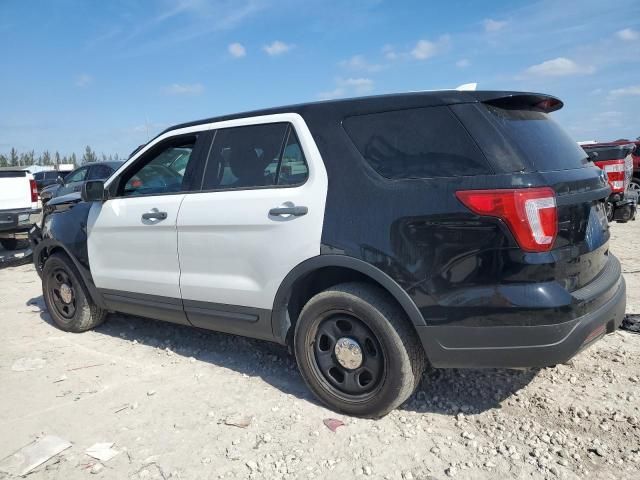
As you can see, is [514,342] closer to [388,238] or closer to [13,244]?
[388,238]

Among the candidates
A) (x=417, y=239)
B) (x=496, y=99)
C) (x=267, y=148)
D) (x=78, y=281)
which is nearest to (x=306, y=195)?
(x=267, y=148)

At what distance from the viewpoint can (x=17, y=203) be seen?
8539mm

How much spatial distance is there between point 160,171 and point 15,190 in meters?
6.02

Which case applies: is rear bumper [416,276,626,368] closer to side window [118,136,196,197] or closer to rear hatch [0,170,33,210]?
side window [118,136,196,197]

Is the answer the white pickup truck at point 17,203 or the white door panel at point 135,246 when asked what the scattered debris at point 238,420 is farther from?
the white pickup truck at point 17,203

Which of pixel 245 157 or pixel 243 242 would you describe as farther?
pixel 245 157

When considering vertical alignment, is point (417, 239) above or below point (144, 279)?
above

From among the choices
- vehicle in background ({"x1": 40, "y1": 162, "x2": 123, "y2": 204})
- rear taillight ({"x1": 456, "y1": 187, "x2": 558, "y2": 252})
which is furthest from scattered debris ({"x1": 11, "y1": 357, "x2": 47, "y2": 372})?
vehicle in background ({"x1": 40, "y1": 162, "x2": 123, "y2": 204})

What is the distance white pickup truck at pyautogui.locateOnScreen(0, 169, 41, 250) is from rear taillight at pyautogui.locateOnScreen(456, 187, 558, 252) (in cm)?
833

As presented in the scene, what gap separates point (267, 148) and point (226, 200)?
0.45m

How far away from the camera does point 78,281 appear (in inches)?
181

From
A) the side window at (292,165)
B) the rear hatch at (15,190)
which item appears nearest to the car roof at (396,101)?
the side window at (292,165)

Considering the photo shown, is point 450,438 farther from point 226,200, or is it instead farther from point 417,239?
point 226,200

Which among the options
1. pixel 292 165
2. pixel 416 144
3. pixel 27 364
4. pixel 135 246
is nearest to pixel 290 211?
pixel 292 165
